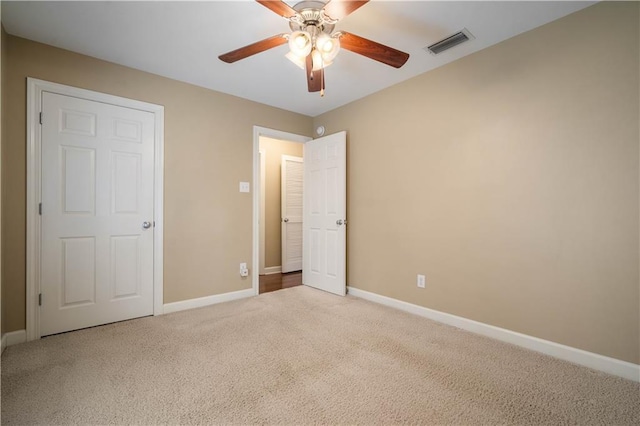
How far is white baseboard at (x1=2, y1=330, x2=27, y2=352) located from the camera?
7.16ft

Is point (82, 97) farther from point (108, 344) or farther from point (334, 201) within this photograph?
point (334, 201)

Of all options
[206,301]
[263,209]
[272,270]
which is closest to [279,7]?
[206,301]

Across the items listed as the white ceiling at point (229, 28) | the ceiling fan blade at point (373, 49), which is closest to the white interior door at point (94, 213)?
the white ceiling at point (229, 28)

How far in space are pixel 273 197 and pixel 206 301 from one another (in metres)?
2.40

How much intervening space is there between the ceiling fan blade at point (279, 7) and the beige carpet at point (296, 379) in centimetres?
224

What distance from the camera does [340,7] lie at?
163 centimetres

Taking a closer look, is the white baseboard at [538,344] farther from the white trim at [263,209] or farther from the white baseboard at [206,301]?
the white trim at [263,209]

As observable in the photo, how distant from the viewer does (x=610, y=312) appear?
6.17ft

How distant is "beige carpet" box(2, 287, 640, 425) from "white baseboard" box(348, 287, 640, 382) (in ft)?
0.25

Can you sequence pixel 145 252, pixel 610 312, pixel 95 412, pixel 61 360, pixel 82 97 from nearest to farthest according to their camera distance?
pixel 95 412 < pixel 610 312 < pixel 61 360 < pixel 82 97 < pixel 145 252

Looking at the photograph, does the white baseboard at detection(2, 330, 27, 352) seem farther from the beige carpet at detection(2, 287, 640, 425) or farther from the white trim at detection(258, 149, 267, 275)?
the white trim at detection(258, 149, 267, 275)

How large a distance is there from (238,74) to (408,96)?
179 centimetres

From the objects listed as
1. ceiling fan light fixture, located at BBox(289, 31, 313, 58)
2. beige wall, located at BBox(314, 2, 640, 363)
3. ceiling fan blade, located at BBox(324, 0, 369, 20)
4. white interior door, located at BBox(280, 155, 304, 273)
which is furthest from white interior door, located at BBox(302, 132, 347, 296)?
ceiling fan blade, located at BBox(324, 0, 369, 20)

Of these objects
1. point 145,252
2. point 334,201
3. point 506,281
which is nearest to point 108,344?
point 145,252
